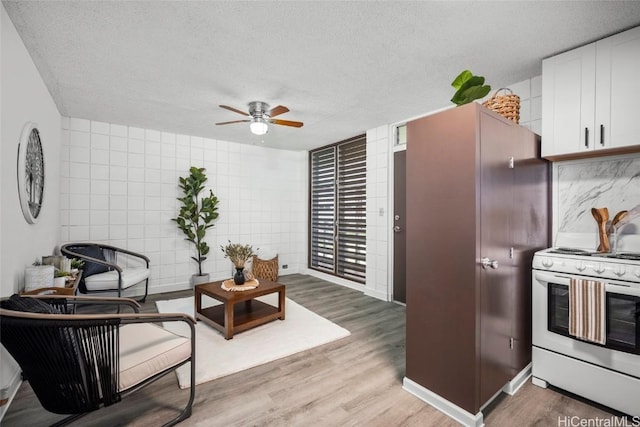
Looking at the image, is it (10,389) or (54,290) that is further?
(54,290)

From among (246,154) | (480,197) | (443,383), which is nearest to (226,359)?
(443,383)

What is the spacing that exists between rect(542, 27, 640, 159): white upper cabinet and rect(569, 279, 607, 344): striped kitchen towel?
103 centimetres

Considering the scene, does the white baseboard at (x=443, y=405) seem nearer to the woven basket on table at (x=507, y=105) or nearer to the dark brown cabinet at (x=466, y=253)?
the dark brown cabinet at (x=466, y=253)

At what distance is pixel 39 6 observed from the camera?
1.80 m

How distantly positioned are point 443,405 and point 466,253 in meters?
1.01

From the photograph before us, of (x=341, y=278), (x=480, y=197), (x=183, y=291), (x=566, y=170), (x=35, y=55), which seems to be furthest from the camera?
(x=341, y=278)

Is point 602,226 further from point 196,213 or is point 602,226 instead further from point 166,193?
point 166,193

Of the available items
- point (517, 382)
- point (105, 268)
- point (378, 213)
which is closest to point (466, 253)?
point (517, 382)

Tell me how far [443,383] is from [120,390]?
6.20ft

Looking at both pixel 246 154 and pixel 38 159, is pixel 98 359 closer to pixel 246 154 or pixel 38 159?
pixel 38 159

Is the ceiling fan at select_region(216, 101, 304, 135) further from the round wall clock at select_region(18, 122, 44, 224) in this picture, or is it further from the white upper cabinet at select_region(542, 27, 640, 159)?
the white upper cabinet at select_region(542, 27, 640, 159)

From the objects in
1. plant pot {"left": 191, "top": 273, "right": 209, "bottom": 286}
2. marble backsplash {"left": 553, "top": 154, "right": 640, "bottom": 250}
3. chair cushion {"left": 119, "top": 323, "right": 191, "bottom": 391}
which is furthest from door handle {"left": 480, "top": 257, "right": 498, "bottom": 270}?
plant pot {"left": 191, "top": 273, "right": 209, "bottom": 286}

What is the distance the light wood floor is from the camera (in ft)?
5.85

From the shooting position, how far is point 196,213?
4664 mm
